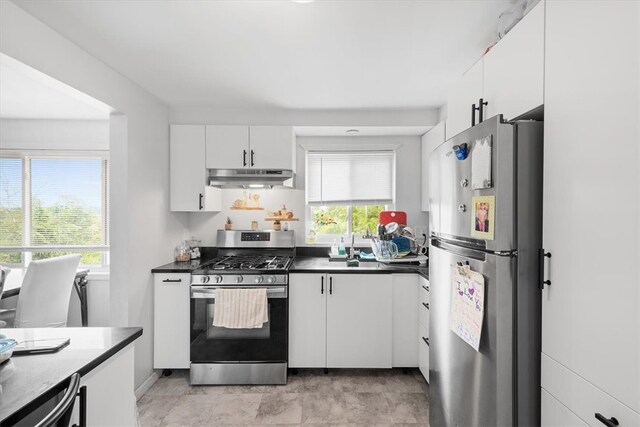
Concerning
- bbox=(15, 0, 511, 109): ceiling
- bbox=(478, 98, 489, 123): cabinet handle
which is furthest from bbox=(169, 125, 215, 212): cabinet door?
bbox=(478, 98, 489, 123): cabinet handle

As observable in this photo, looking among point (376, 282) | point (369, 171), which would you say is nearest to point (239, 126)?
point (369, 171)

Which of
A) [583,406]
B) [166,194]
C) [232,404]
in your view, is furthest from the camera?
[166,194]

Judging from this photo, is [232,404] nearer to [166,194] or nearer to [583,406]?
[166,194]

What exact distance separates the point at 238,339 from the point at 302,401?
0.68 meters

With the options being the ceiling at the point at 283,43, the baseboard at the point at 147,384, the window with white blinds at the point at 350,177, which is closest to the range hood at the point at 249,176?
the window with white blinds at the point at 350,177

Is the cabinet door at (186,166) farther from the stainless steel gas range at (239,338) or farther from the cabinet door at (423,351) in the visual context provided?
the cabinet door at (423,351)

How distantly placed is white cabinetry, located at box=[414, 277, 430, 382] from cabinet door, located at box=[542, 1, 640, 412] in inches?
56.7

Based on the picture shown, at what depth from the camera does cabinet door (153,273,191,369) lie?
8.98ft

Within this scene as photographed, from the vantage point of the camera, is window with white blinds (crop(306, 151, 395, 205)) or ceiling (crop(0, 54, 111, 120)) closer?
ceiling (crop(0, 54, 111, 120))

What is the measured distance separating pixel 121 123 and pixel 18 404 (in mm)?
2110

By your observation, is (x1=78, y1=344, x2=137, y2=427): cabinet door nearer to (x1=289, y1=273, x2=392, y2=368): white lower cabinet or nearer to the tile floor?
the tile floor

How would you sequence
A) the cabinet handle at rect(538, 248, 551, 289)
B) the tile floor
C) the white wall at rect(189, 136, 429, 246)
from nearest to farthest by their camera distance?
the cabinet handle at rect(538, 248, 551, 289) → the tile floor → the white wall at rect(189, 136, 429, 246)

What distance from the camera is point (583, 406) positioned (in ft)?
3.15

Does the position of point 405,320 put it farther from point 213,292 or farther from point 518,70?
point 518,70
